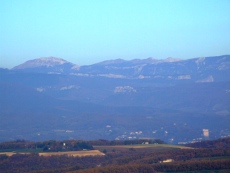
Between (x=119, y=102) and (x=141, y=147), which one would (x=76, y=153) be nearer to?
(x=141, y=147)

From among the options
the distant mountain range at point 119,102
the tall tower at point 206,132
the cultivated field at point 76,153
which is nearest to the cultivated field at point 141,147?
the cultivated field at point 76,153

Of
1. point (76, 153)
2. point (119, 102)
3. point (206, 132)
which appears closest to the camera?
point (76, 153)

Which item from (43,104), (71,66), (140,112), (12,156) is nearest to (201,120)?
(140,112)

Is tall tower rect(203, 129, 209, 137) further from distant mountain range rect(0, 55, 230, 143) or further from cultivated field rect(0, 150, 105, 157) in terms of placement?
cultivated field rect(0, 150, 105, 157)

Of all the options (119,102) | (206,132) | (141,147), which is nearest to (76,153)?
(141,147)

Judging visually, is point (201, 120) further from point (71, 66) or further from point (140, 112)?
point (71, 66)

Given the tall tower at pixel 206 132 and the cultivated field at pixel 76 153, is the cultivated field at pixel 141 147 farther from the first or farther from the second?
the tall tower at pixel 206 132

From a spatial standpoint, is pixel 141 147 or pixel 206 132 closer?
pixel 141 147

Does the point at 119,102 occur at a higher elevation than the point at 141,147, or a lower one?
lower
